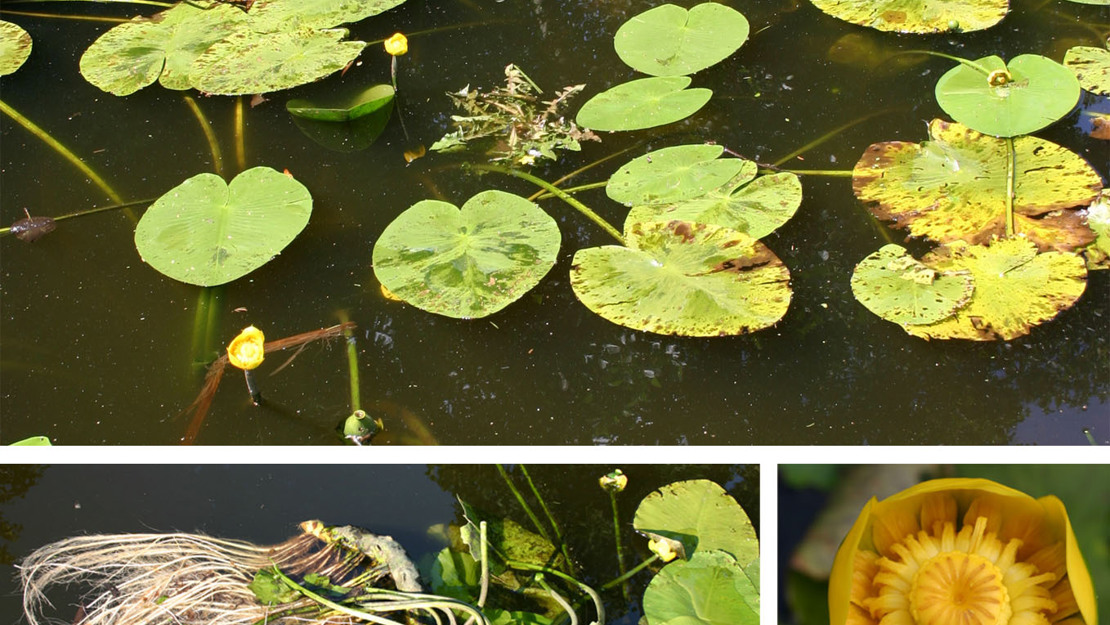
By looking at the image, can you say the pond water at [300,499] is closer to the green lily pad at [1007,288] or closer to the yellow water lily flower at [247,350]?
the yellow water lily flower at [247,350]

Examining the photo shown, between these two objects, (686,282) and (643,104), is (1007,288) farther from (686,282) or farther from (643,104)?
(643,104)

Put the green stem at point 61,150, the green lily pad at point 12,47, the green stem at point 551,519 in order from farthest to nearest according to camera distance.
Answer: the green lily pad at point 12,47, the green stem at point 61,150, the green stem at point 551,519

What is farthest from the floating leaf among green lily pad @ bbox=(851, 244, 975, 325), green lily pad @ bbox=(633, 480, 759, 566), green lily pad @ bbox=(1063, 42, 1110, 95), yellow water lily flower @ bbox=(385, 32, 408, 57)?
green lily pad @ bbox=(1063, 42, 1110, 95)

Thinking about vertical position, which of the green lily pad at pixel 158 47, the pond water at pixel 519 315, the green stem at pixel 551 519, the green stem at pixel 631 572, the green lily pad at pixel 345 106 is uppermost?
the green lily pad at pixel 158 47

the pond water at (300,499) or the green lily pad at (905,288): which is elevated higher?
the green lily pad at (905,288)

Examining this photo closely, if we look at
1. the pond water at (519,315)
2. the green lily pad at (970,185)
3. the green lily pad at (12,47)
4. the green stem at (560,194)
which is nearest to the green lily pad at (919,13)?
the pond water at (519,315)

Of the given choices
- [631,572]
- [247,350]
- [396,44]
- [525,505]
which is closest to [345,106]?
[396,44]
